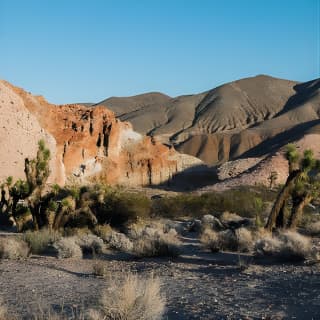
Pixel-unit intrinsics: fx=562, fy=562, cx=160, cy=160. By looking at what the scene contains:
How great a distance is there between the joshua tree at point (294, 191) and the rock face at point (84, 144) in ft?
60.6

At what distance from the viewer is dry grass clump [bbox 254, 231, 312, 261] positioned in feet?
43.5

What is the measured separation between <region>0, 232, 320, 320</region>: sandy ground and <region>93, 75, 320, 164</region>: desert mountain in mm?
92628

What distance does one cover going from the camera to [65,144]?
4669 centimetres

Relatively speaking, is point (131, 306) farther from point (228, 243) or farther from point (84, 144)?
point (84, 144)

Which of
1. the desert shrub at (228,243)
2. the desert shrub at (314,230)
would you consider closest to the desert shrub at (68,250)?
the desert shrub at (228,243)

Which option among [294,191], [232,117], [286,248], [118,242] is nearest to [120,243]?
[118,242]

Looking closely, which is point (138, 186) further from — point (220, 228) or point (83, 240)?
point (83, 240)

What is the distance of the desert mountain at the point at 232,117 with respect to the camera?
12356 centimetres

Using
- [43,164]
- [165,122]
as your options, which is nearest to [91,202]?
[43,164]

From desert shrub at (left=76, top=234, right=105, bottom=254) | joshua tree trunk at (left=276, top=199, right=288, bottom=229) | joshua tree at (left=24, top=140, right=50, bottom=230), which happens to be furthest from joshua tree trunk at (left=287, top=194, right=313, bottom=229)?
joshua tree at (left=24, top=140, right=50, bottom=230)

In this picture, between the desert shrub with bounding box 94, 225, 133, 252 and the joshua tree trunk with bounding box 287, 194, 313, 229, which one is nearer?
the desert shrub with bounding box 94, 225, 133, 252

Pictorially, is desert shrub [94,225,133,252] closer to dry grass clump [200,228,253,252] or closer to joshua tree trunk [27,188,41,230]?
dry grass clump [200,228,253,252]

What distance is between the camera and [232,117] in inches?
6230

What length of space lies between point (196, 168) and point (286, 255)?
49.9 metres
